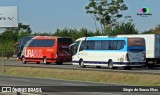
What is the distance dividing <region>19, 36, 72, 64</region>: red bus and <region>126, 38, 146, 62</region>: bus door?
14.3 m

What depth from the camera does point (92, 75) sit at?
119 feet

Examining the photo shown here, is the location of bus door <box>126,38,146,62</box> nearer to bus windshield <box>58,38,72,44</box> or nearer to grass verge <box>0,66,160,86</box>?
grass verge <box>0,66,160,86</box>

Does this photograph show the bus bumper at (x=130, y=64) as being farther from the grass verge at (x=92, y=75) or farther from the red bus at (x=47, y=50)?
the red bus at (x=47, y=50)

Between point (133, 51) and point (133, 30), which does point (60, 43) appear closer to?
point (133, 51)

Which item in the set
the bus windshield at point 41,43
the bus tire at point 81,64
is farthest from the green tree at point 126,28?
the bus tire at point 81,64

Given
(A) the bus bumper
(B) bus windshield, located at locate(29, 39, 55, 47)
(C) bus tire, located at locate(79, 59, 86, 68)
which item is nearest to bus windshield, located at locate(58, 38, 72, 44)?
(B) bus windshield, located at locate(29, 39, 55, 47)

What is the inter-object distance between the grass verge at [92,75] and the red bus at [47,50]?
10.7 metres

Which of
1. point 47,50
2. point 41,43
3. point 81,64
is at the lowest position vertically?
point 81,64

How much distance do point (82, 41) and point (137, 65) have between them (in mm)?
7075

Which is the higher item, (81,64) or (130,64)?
(130,64)

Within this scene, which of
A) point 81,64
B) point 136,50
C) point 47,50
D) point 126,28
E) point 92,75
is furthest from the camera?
point 126,28

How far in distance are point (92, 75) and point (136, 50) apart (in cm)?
853

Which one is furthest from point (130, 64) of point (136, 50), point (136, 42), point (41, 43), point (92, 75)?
point (41, 43)

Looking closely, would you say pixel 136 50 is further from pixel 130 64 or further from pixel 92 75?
pixel 92 75
